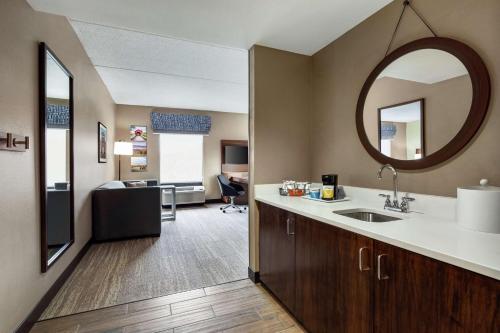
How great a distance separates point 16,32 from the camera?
152 cm

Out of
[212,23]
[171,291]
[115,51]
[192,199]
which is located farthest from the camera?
[192,199]

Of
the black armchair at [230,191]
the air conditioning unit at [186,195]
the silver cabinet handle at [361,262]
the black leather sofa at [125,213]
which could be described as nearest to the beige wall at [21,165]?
the black leather sofa at [125,213]

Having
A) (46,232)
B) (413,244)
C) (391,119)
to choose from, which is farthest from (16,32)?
(391,119)

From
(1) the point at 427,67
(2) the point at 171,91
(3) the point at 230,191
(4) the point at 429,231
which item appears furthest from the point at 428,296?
(2) the point at 171,91

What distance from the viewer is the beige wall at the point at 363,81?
1241 millimetres

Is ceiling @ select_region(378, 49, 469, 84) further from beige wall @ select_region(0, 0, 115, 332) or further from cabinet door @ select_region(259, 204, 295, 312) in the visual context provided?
beige wall @ select_region(0, 0, 115, 332)

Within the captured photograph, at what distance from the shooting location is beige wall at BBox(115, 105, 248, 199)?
5.64 meters

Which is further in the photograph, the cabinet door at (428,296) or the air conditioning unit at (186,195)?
the air conditioning unit at (186,195)

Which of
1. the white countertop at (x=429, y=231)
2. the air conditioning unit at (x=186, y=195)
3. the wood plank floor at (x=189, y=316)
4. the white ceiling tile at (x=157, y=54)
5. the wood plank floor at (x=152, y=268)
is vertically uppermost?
the white ceiling tile at (x=157, y=54)

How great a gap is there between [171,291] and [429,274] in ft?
6.59

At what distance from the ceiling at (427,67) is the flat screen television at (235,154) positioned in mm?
4963

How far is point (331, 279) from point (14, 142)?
6.79 ft

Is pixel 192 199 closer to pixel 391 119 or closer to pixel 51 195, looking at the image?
pixel 51 195

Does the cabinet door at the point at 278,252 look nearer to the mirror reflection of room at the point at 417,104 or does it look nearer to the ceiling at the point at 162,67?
the mirror reflection of room at the point at 417,104
